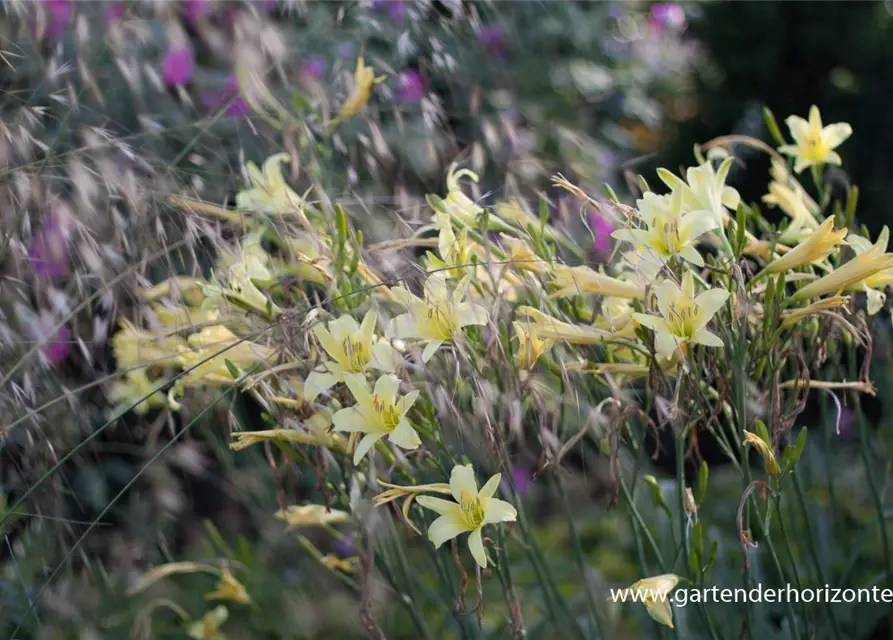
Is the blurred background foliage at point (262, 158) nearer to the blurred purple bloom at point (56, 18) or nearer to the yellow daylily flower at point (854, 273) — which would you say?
the blurred purple bloom at point (56, 18)

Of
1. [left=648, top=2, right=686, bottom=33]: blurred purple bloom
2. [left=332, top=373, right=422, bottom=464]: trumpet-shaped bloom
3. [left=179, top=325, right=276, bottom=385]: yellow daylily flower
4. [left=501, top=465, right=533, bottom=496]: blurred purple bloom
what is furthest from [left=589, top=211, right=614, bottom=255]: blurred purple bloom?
[left=648, top=2, right=686, bottom=33]: blurred purple bloom

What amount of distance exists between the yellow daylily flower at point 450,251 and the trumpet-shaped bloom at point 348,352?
0.10 metres

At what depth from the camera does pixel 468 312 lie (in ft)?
3.22

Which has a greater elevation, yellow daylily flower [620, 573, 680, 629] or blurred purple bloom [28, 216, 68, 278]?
blurred purple bloom [28, 216, 68, 278]

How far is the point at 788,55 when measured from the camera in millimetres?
3324

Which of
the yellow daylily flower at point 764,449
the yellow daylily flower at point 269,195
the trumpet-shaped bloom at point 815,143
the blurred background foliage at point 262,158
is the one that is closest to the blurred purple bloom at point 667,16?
the blurred background foliage at point 262,158

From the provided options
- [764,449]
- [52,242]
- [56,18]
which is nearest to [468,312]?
[764,449]

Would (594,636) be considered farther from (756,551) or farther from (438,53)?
(438,53)

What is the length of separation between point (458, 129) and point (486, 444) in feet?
8.20

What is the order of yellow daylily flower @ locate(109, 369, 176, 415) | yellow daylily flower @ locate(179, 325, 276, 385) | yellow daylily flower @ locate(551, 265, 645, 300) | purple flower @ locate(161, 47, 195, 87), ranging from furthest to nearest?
purple flower @ locate(161, 47, 195, 87), yellow daylily flower @ locate(109, 369, 176, 415), yellow daylily flower @ locate(179, 325, 276, 385), yellow daylily flower @ locate(551, 265, 645, 300)

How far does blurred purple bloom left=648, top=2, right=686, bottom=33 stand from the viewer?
383 centimetres

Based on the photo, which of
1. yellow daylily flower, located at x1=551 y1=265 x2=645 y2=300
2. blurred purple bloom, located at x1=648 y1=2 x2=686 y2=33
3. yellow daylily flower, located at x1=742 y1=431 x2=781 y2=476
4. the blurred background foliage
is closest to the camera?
yellow daylily flower, located at x1=742 y1=431 x2=781 y2=476

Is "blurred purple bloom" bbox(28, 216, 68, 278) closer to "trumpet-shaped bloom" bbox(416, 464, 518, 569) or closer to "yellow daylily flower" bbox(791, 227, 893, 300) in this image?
"trumpet-shaped bloom" bbox(416, 464, 518, 569)

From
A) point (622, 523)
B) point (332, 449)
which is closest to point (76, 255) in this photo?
point (332, 449)
